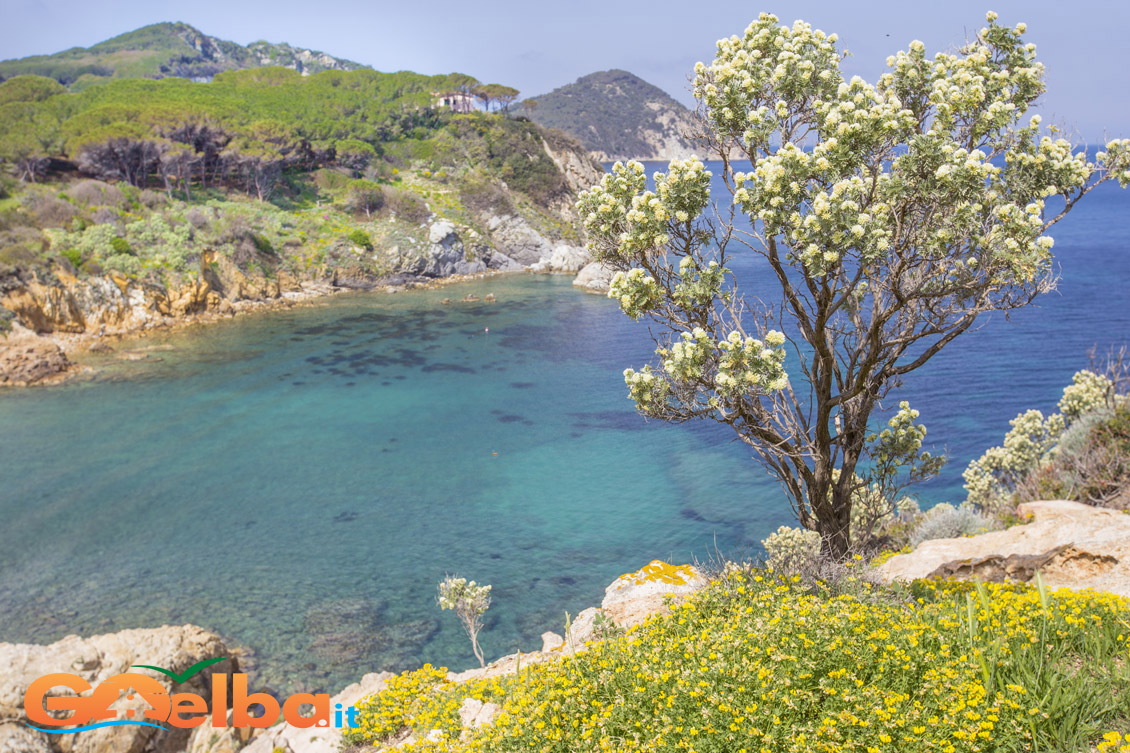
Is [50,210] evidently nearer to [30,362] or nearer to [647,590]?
[30,362]

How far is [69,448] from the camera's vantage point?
35.6 metres

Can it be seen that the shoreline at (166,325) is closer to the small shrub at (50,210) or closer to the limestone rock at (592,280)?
the limestone rock at (592,280)

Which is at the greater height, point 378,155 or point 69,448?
point 378,155

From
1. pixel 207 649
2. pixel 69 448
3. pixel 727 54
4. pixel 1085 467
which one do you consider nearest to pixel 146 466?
pixel 69 448

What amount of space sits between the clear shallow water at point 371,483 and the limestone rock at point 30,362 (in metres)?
3.40

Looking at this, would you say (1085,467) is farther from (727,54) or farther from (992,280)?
(727,54)

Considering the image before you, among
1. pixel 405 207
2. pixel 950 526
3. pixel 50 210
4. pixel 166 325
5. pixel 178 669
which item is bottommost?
pixel 178 669

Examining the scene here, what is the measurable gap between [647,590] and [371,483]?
21419mm

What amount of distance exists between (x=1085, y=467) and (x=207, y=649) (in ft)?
85.0

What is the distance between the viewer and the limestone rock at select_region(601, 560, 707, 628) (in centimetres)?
1337

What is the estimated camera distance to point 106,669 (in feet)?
50.3

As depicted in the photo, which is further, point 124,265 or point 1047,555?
point 124,265

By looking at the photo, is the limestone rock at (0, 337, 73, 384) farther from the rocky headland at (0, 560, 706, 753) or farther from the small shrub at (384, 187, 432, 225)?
the small shrub at (384, 187, 432, 225)

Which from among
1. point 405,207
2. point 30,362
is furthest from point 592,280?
point 30,362
